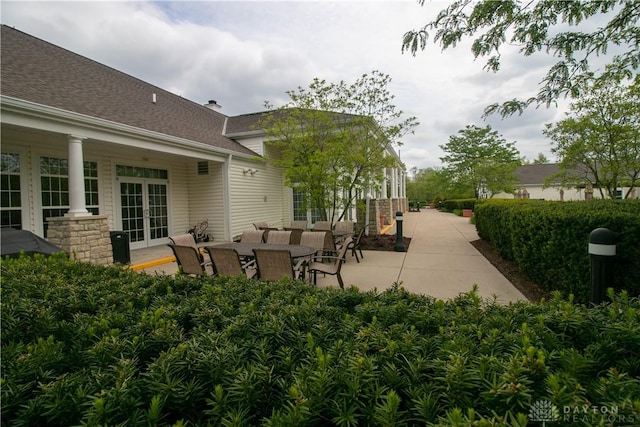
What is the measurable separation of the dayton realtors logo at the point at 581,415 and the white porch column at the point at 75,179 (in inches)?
309

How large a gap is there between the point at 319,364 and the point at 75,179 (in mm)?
7398

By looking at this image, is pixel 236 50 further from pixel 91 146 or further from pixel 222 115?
pixel 222 115

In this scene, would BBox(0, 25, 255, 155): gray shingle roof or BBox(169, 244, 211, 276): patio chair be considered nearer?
BBox(169, 244, 211, 276): patio chair

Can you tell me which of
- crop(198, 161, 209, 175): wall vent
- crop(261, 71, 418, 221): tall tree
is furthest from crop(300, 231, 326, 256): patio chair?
crop(198, 161, 209, 175): wall vent

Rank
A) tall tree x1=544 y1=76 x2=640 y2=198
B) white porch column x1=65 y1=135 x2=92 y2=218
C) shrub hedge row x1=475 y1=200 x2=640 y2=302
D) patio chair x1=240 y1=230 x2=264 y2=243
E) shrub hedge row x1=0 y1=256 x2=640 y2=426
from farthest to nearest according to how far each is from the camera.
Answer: tall tree x1=544 y1=76 x2=640 y2=198 < patio chair x1=240 y1=230 x2=264 y2=243 < white porch column x1=65 y1=135 x2=92 y2=218 < shrub hedge row x1=475 y1=200 x2=640 y2=302 < shrub hedge row x1=0 y1=256 x2=640 y2=426

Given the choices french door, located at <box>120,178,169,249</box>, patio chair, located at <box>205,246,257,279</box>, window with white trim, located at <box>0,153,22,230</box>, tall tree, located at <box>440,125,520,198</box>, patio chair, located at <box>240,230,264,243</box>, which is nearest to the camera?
patio chair, located at <box>205,246,257,279</box>

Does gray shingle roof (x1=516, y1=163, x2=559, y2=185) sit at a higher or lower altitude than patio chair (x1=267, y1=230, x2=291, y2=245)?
higher

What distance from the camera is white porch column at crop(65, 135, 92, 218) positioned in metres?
6.24

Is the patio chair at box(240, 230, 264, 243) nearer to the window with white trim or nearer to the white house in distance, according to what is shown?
the white house in distance

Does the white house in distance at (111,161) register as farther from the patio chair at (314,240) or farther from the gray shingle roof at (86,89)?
the patio chair at (314,240)

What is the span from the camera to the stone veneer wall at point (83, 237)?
6047mm

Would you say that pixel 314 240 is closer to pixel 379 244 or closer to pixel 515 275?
pixel 379 244

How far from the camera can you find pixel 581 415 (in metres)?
0.87

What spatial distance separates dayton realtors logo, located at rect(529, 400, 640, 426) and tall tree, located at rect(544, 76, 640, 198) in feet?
35.5
